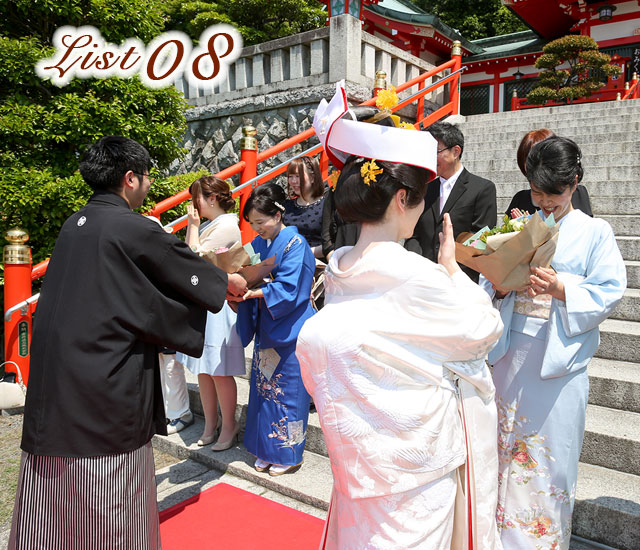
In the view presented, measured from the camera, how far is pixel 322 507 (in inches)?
123

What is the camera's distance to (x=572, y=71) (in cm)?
1301

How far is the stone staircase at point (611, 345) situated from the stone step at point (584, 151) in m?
0.01

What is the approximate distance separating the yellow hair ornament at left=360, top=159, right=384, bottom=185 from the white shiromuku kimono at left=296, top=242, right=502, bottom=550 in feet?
0.72

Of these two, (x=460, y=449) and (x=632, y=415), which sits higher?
(x=460, y=449)

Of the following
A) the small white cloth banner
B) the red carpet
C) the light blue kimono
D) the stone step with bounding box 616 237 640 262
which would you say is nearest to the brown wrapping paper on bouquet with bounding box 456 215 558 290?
the light blue kimono

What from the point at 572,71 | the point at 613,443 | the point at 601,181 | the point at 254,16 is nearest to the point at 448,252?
the point at 613,443

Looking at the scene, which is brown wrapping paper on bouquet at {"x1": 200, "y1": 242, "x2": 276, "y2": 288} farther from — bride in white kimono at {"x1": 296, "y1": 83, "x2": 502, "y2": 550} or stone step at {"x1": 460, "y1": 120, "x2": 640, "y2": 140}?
stone step at {"x1": 460, "y1": 120, "x2": 640, "y2": 140}

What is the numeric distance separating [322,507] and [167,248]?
6.28ft

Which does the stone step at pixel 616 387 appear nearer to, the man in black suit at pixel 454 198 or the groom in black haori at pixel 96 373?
the man in black suit at pixel 454 198

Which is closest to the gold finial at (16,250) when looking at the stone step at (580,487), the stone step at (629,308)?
the stone step at (580,487)

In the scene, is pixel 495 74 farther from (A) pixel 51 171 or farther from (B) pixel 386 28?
(A) pixel 51 171

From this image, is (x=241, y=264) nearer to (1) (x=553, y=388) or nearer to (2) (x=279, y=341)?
(2) (x=279, y=341)

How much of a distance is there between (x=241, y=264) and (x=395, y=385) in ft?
5.79

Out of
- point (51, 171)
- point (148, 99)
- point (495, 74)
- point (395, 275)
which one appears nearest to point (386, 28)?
point (495, 74)
